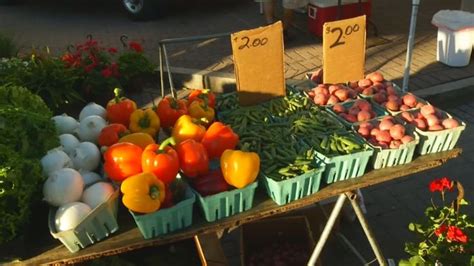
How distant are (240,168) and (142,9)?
20.9 ft

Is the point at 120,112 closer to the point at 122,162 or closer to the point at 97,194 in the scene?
the point at 122,162

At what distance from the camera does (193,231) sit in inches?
74.9

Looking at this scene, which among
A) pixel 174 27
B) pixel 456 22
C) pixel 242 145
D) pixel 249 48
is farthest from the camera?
pixel 174 27

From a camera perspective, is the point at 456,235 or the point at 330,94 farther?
the point at 330,94

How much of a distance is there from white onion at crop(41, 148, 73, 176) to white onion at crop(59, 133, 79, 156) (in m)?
0.09

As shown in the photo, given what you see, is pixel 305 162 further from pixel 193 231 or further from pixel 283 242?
pixel 283 242

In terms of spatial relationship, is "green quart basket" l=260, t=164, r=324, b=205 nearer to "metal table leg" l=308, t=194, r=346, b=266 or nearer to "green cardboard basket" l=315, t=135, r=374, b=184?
"green cardboard basket" l=315, t=135, r=374, b=184

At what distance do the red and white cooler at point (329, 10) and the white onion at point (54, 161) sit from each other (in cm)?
483

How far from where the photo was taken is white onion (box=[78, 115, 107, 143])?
7.32ft

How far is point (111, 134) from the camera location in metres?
2.16

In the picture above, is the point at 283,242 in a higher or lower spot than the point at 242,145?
lower

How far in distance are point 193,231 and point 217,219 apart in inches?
4.4

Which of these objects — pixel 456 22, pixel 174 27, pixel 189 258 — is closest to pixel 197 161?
pixel 189 258

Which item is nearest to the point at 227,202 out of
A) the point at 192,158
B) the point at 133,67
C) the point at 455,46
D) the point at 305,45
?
the point at 192,158
